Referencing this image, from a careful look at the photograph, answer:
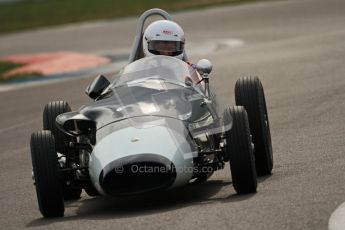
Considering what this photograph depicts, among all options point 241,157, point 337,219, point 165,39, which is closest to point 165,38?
point 165,39

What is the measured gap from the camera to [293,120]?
1347cm

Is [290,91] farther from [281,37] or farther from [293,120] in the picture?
[281,37]

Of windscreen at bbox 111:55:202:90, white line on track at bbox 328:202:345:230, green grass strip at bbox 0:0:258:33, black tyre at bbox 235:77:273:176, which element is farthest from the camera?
green grass strip at bbox 0:0:258:33

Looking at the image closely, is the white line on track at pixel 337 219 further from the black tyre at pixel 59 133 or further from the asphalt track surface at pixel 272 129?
the black tyre at pixel 59 133

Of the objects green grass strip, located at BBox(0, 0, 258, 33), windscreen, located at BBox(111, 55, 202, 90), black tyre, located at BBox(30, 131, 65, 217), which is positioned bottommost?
green grass strip, located at BBox(0, 0, 258, 33)

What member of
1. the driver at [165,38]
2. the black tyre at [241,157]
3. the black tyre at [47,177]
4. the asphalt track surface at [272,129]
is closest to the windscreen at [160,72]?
the driver at [165,38]

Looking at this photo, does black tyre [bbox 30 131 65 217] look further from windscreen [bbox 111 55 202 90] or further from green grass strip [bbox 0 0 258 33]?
green grass strip [bbox 0 0 258 33]

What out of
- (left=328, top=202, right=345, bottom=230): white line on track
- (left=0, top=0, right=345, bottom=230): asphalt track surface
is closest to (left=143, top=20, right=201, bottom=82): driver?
(left=0, top=0, right=345, bottom=230): asphalt track surface

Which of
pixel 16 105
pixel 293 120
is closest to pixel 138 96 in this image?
pixel 293 120

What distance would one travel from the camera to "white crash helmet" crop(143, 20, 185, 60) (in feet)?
36.0

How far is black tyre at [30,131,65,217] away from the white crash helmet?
2399 millimetres

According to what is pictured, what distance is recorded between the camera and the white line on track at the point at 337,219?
23.7ft

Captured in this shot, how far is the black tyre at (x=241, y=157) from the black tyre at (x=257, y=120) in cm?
104

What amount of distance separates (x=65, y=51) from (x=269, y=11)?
6.05 meters
